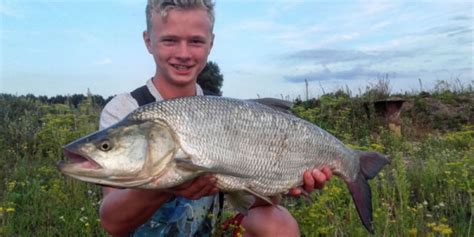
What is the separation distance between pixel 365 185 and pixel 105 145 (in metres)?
1.55

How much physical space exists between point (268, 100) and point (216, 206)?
895 millimetres

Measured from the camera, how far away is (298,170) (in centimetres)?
301

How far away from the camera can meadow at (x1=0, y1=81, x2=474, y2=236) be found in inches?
157

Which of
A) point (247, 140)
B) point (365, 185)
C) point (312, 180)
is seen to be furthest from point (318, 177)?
point (247, 140)

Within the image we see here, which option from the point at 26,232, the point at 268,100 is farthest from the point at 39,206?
the point at 268,100

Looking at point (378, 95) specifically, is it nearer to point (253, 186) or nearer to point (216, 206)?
point (216, 206)

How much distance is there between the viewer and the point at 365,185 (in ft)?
10.9

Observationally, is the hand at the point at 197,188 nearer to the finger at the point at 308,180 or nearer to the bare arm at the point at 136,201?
the bare arm at the point at 136,201

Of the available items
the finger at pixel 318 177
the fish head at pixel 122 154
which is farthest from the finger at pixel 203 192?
the finger at pixel 318 177

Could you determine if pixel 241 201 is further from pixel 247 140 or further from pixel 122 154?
pixel 122 154

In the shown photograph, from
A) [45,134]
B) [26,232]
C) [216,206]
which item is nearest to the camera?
[216,206]

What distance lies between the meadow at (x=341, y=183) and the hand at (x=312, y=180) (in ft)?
1.48

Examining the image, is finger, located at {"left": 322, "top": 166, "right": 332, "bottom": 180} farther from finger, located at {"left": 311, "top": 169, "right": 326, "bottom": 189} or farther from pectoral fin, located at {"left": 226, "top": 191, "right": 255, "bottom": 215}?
pectoral fin, located at {"left": 226, "top": 191, "right": 255, "bottom": 215}

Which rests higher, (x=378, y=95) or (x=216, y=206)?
(x=378, y=95)
